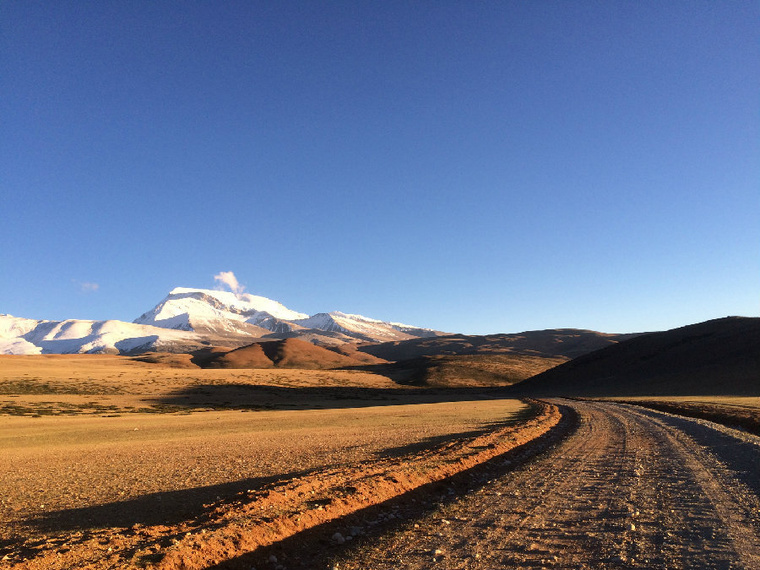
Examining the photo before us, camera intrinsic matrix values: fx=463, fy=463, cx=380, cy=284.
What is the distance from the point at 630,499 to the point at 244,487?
33.5ft

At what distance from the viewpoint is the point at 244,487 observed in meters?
13.5

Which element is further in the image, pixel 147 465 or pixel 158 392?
pixel 158 392

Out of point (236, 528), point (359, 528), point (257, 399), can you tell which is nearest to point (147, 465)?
point (236, 528)

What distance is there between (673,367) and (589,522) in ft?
389

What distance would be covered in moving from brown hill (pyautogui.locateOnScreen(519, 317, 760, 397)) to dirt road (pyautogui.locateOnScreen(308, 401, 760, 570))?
7730 centimetres

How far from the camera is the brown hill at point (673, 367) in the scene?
283 feet

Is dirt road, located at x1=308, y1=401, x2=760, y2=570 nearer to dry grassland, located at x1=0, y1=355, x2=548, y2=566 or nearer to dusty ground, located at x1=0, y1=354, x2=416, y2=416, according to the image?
dry grassland, located at x1=0, y1=355, x2=548, y2=566

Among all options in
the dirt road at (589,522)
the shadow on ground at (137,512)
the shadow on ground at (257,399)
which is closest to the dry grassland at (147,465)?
the shadow on ground at (137,512)

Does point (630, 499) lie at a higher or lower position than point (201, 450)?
higher

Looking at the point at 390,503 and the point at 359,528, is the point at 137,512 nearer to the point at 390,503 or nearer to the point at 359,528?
the point at 359,528

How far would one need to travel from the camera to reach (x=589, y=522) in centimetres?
910

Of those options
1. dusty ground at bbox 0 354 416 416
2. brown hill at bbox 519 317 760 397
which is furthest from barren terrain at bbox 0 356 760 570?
brown hill at bbox 519 317 760 397

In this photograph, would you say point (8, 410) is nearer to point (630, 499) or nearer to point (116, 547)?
point (116, 547)

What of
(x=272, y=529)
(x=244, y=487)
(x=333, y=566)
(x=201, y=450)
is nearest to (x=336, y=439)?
(x=201, y=450)
